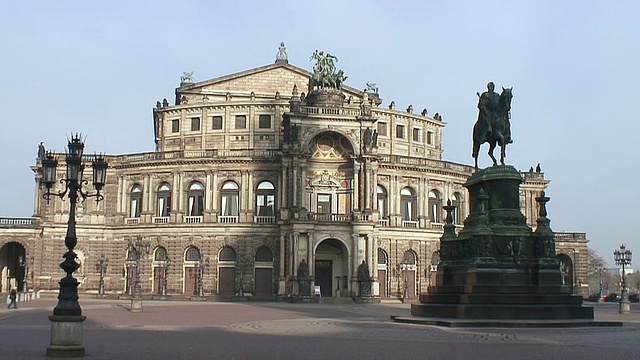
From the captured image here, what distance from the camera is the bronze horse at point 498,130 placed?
104 feet

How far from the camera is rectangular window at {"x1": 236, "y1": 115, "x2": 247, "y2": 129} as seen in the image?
279ft

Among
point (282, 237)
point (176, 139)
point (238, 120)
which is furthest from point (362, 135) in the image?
point (176, 139)

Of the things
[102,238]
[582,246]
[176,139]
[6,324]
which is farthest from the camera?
[582,246]

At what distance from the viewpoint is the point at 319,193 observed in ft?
246

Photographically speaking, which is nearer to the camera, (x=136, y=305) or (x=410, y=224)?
(x=136, y=305)

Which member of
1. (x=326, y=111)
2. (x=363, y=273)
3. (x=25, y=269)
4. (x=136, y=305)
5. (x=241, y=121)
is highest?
(x=241, y=121)

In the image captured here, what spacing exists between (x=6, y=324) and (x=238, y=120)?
53.2m

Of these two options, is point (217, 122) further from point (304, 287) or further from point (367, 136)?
point (304, 287)

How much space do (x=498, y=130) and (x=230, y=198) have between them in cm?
4914

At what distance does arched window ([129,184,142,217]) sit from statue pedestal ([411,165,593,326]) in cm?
5446

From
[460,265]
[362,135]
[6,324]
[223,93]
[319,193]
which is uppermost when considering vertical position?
[223,93]

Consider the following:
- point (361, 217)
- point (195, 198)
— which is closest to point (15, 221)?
point (195, 198)

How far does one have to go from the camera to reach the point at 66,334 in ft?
63.3

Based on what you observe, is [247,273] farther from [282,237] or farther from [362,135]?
[362,135]
